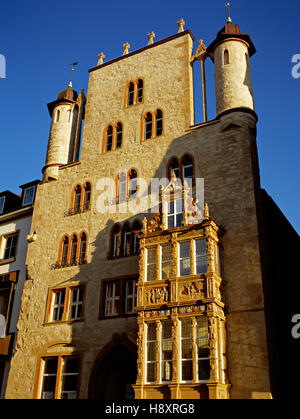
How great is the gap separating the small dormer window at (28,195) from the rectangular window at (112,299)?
10.5m

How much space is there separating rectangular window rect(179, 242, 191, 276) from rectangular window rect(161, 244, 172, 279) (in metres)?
0.50

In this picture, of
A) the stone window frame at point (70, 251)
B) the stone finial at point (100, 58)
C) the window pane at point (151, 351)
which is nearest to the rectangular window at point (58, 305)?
the stone window frame at point (70, 251)

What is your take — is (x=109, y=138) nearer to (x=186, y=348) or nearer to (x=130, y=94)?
(x=130, y=94)

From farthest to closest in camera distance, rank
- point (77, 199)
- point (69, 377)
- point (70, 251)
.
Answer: point (77, 199) < point (70, 251) < point (69, 377)

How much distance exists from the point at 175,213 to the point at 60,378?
30.9 feet

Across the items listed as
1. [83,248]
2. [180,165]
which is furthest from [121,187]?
[83,248]

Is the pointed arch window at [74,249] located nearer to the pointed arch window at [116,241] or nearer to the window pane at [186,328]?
the pointed arch window at [116,241]

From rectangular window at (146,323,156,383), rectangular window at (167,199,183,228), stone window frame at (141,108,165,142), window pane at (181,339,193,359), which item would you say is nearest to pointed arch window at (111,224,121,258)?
rectangular window at (167,199,183,228)

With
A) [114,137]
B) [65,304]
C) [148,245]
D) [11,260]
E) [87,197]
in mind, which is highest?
[114,137]

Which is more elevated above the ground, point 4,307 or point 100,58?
point 100,58

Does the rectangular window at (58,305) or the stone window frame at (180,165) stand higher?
the stone window frame at (180,165)

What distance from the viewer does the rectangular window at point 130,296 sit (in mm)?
21875

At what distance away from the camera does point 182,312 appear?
18.6m
